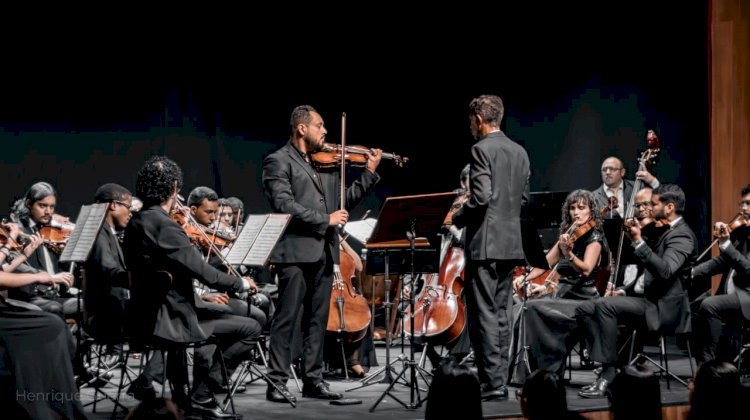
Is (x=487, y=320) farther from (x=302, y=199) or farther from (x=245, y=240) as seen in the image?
(x=245, y=240)

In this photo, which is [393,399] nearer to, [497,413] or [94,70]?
[497,413]

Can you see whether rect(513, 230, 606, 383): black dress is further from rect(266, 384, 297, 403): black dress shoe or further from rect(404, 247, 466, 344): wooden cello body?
rect(266, 384, 297, 403): black dress shoe

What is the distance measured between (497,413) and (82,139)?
19.6 ft

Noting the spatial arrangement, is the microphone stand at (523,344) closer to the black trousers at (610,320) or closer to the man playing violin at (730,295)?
the black trousers at (610,320)

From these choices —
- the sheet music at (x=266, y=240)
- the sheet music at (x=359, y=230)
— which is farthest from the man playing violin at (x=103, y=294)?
the sheet music at (x=359, y=230)

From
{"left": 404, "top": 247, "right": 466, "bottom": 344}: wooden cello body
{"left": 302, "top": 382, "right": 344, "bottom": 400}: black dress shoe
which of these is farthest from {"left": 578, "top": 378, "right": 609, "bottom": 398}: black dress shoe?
{"left": 302, "top": 382, "right": 344, "bottom": 400}: black dress shoe

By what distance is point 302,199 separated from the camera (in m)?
5.46

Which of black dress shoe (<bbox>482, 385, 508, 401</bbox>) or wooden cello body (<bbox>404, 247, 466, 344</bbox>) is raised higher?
wooden cello body (<bbox>404, 247, 466, 344</bbox>)

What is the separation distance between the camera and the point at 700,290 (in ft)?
24.9

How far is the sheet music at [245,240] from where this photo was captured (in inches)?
190

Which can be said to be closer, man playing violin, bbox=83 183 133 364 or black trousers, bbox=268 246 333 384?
man playing violin, bbox=83 183 133 364

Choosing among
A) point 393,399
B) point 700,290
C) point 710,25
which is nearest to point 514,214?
point 393,399

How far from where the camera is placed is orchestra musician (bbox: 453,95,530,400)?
5105mm

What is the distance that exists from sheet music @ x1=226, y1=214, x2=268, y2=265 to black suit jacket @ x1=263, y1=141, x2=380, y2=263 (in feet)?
1.19
